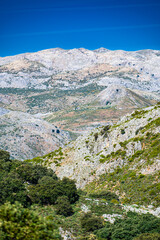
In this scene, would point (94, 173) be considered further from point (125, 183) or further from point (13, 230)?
point (13, 230)

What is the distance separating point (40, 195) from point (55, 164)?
36.3 metres

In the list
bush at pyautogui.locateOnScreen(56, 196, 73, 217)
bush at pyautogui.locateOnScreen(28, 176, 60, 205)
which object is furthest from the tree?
bush at pyautogui.locateOnScreen(56, 196, 73, 217)

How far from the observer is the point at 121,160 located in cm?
5316

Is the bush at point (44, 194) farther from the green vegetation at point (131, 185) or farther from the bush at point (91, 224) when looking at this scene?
the green vegetation at point (131, 185)

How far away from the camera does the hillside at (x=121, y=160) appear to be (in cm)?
4206

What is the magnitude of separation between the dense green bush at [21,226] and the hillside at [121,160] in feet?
79.7

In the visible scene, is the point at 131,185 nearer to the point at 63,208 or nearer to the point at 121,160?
the point at 121,160

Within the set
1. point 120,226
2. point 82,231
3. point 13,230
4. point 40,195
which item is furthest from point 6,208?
point 40,195

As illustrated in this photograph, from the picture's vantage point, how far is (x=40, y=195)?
116 ft

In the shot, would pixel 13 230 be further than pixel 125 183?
No

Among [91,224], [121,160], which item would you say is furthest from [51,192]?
[121,160]

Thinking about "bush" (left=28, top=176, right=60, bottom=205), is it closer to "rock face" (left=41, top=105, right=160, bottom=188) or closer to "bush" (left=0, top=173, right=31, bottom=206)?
"bush" (left=0, top=173, right=31, bottom=206)

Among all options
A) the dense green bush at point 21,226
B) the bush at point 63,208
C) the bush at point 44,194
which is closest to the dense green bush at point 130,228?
the bush at point 63,208

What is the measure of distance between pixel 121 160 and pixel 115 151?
4999 mm
